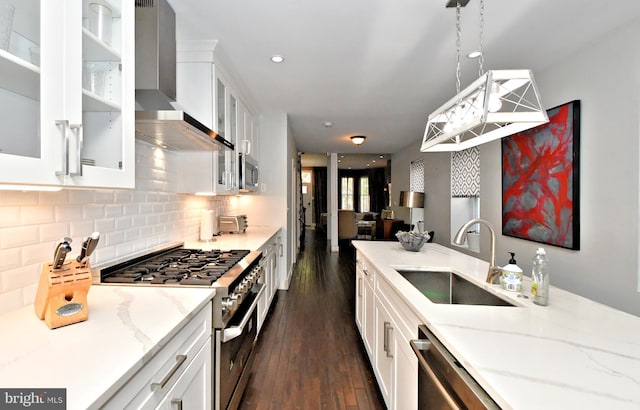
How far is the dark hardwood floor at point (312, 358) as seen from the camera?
6.27 ft

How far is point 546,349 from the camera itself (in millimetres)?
824

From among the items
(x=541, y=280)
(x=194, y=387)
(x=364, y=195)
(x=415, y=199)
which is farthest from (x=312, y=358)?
(x=364, y=195)

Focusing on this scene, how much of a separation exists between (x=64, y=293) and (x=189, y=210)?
67.2 inches

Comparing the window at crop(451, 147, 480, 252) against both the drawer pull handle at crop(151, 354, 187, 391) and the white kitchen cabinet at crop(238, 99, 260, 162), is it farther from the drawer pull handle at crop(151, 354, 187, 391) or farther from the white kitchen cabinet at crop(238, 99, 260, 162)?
the drawer pull handle at crop(151, 354, 187, 391)

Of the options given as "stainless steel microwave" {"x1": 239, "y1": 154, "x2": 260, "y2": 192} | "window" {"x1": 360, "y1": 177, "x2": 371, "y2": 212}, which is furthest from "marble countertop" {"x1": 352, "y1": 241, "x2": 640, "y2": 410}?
"window" {"x1": 360, "y1": 177, "x2": 371, "y2": 212}

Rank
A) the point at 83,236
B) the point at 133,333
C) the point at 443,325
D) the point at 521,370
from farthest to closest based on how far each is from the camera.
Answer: the point at 83,236, the point at 443,325, the point at 133,333, the point at 521,370

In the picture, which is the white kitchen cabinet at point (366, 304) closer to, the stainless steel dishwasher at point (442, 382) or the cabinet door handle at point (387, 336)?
the cabinet door handle at point (387, 336)

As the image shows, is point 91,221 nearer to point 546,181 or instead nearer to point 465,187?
point 546,181

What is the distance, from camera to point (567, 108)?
2.53 meters

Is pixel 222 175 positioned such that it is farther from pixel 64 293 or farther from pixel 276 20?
pixel 64 293

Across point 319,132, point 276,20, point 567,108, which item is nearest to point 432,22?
point 276,20

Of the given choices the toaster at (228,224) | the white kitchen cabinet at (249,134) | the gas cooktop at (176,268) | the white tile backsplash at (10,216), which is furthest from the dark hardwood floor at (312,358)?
the white kitchen cabinet at (249,134)

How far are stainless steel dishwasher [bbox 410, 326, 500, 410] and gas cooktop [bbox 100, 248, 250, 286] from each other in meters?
0.98

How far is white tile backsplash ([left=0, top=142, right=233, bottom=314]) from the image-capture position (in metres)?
1.07
